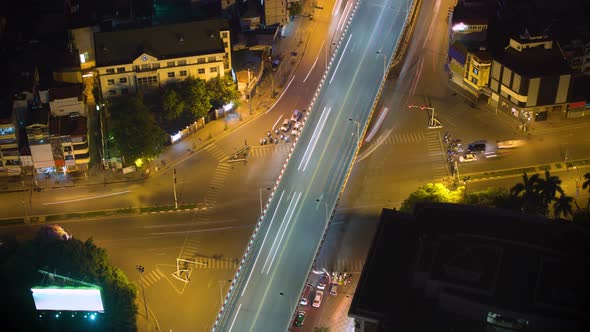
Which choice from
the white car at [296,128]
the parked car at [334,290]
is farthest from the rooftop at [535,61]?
the parked car at [334,290]

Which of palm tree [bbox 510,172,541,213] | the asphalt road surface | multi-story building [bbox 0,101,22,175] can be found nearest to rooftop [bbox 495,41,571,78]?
the asphalt road surface

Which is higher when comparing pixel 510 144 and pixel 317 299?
pixel 510 144

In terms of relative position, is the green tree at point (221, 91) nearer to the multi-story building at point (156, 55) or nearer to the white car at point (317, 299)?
the multi-story building at point (156, 55)

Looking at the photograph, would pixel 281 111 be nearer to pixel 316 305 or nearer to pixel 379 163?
pixel 379 163

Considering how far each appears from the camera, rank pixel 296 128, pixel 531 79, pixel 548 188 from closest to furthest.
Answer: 1. pixel 548 188
2. pixel 531 79
3. pixel 296 128

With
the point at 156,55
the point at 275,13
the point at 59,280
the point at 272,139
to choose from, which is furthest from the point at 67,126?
the point at 275,13

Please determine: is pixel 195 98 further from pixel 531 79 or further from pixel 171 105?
pixel 531 79
